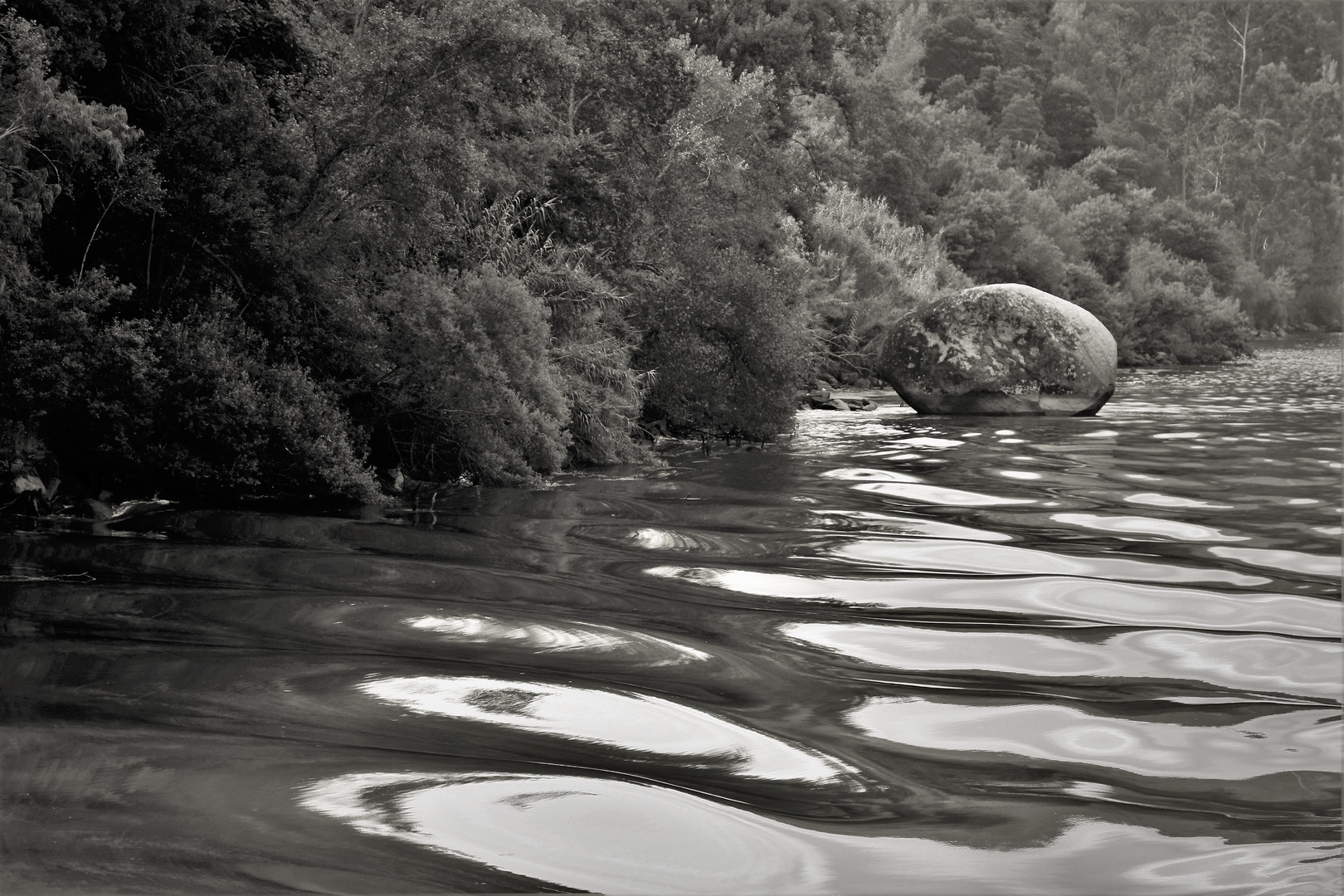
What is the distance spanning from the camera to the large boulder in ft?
68.5

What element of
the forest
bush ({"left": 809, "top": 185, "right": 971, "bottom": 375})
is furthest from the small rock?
bush ({"left": 809, "top": 185, "right": 971, "bottom": 375})

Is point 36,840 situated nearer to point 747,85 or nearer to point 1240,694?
point 1240,694

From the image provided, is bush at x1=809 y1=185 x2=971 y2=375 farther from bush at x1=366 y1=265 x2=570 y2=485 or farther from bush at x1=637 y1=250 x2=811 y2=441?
bush at x1=366 y1=265 x2=570 y2=485

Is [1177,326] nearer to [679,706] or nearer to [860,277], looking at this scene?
[860,277]

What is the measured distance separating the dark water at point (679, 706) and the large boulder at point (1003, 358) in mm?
11852

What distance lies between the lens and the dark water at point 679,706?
3232mm

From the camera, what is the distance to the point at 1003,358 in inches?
836

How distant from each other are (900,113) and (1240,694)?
39973 mm

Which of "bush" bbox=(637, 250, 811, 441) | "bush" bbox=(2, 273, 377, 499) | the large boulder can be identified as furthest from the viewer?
the large boulder

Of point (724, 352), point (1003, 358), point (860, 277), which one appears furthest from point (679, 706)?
point (860, 277)

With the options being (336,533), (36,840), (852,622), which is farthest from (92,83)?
(36,840)

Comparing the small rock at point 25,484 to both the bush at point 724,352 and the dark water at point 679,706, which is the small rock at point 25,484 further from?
the bush at point 724,352

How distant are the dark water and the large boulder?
1185 cm

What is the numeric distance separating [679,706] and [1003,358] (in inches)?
697
